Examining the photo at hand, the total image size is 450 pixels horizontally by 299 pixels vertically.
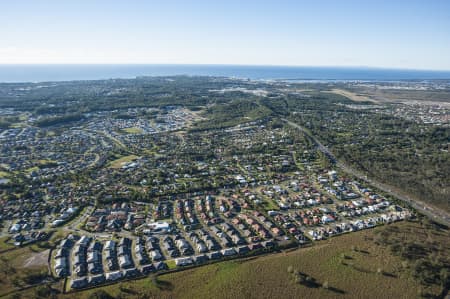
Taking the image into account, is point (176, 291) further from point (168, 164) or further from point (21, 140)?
point (21, 140)

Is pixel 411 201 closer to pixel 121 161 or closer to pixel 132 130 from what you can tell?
pixel 121 161

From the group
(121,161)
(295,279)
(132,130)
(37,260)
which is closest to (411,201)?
(295,279)

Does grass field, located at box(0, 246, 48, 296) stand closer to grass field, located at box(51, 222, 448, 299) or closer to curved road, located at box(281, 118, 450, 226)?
grass field, located at box(51, 222, 448, 299)

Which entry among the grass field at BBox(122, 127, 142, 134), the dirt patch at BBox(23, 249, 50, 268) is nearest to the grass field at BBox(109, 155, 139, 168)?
the grass field at BBox(122, 127, 142, 134)

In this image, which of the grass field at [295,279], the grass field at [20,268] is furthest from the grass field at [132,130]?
the grass field at [295,279]

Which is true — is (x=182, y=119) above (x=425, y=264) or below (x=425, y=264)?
above

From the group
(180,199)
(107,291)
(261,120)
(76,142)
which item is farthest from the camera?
(261,120)

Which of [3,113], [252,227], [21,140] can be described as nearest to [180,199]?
[252,227]
